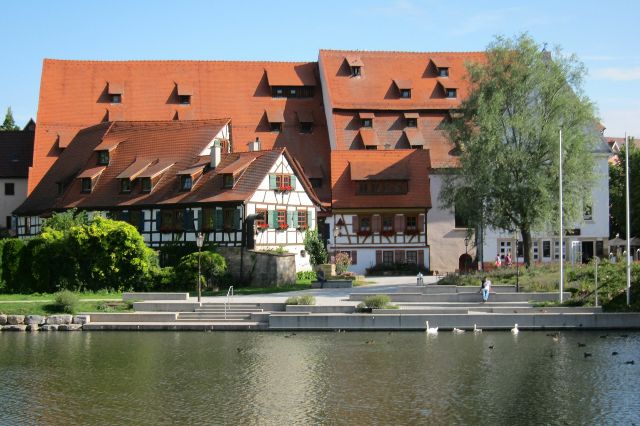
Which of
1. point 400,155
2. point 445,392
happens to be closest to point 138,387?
point 445,392

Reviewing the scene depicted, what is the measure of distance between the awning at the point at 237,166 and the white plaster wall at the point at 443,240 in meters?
12.9

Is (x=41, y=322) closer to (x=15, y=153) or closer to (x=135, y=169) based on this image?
(x=135, y=169)

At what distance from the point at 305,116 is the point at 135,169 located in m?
15.6

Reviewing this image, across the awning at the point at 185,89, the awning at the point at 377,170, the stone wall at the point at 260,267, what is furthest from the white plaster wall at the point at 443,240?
the awning at the point at 185,89

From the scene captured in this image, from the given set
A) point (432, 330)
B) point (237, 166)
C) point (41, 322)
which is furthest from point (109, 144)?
point (432, 330)

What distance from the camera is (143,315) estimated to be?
121ft

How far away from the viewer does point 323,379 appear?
25469 mm

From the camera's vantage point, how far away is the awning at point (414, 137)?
6244cm

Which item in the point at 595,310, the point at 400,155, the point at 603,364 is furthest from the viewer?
the point at 400,155

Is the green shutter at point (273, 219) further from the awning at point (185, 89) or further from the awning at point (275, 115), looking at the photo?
the awning at point (185, 89)

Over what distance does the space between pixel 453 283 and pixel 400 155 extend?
681 inches

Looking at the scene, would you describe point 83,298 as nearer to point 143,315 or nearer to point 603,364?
point 143,315

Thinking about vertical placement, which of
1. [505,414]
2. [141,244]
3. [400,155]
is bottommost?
[505,414]

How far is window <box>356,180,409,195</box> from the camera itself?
57.9 m
